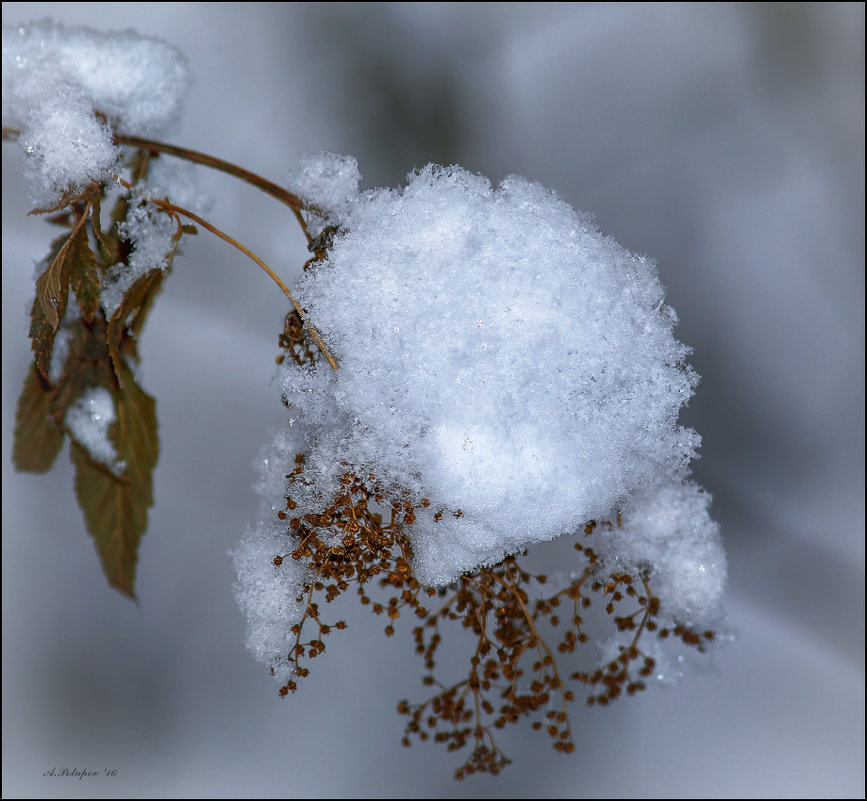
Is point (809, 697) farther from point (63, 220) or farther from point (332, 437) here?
point (63, 220)

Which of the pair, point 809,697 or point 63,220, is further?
point 809,697

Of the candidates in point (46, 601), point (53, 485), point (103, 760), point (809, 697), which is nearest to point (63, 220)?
point (53, 485)

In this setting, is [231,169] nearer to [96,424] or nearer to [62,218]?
[62,218]

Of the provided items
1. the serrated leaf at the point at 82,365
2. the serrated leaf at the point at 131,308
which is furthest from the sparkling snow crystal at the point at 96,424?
the serrated leaf at the point at 131,308

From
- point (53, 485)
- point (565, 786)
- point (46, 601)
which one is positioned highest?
point (53, 485)

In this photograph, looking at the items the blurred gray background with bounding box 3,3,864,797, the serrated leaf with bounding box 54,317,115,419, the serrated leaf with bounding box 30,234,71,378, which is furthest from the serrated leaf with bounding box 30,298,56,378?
the blurred gray background with bounding box 3,3,864,797

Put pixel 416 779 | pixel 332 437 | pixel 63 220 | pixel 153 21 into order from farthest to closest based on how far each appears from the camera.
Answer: pixel 416 779 → pixel 153 21 → pixel 63 220 → pixel 332 437
